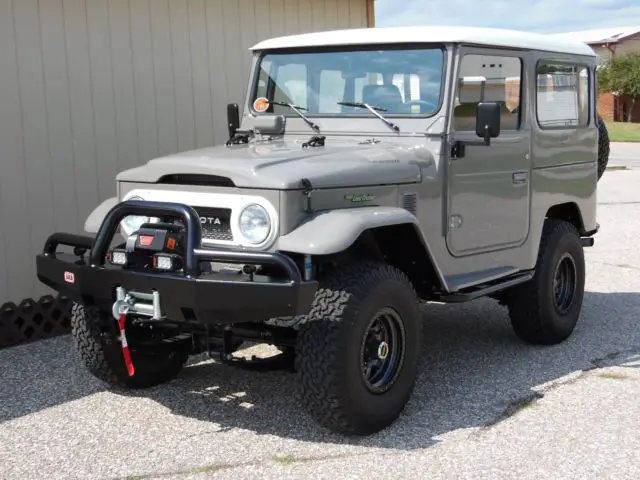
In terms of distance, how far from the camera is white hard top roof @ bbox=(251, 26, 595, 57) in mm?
5371

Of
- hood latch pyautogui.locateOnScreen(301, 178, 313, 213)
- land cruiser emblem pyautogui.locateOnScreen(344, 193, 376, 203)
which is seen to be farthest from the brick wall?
hood latch pyautogui.locateOnScreen(301, 178, 313, 213)

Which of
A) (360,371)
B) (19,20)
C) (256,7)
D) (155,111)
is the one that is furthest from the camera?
(256,7)

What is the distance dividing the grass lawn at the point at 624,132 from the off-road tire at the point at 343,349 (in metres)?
30.1

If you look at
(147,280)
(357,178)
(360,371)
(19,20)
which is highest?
(19,20)

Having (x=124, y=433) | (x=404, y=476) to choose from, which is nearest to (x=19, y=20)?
(x=124, y=433)

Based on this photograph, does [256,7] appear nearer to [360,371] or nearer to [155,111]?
[155,111]

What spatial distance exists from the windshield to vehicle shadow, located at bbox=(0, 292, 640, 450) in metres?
1.66

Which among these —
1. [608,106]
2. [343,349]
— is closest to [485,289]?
[343,349]

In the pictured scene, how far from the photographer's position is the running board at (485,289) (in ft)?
17.7

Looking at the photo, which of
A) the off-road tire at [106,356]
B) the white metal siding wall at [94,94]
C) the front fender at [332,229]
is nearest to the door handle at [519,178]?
the front fender at [332,229]

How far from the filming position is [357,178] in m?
4.72

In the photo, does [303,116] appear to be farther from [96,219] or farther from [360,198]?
[96,219]

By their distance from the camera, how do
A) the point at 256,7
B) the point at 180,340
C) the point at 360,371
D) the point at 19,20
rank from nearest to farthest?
the point at 360,371, the point at 180,340, the point at 19,20, the point at 256,7

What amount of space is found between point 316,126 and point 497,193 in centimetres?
120
